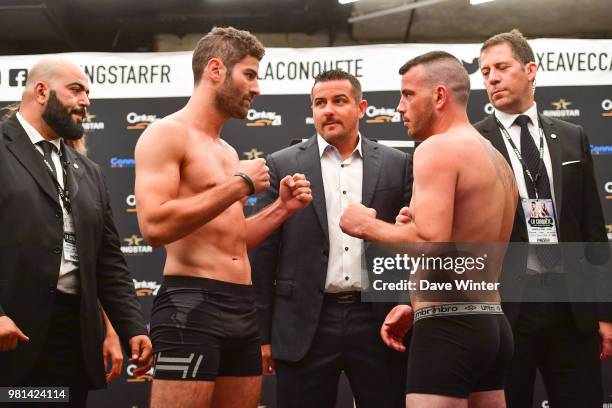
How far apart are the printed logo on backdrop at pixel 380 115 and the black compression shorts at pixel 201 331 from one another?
3.11 metres

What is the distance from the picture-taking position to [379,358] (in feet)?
10.8

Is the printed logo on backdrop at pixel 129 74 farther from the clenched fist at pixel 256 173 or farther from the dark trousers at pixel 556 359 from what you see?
the dark trousers at pixel 556 359

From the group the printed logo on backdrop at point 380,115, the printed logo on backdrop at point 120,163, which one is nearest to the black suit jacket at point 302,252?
the printed logo on backdrop at point 380,115

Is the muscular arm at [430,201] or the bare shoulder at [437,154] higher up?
the bare shoulder at [437,154]

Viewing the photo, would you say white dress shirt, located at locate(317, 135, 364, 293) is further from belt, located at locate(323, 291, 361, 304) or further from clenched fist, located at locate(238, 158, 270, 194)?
clenched fist, located at locate(238, 158, 270, 194)

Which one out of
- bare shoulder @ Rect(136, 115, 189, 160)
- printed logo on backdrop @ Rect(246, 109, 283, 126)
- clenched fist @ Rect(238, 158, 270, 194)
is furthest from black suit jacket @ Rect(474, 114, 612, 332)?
printed logo on backdrop @ Rect(246, 109, 283, 126)

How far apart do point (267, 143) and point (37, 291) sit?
320 centimetres

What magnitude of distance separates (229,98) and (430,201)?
3.06ft

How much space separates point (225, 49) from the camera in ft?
9.87

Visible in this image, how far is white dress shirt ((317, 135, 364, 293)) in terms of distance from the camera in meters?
3.38

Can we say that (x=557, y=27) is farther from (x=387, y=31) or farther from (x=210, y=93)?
(x=210, y=93)

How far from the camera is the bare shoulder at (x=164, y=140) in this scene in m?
2.70

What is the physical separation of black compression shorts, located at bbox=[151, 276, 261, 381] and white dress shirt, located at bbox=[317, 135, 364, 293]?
0.68 m

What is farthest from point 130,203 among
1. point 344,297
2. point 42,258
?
point 42,258
